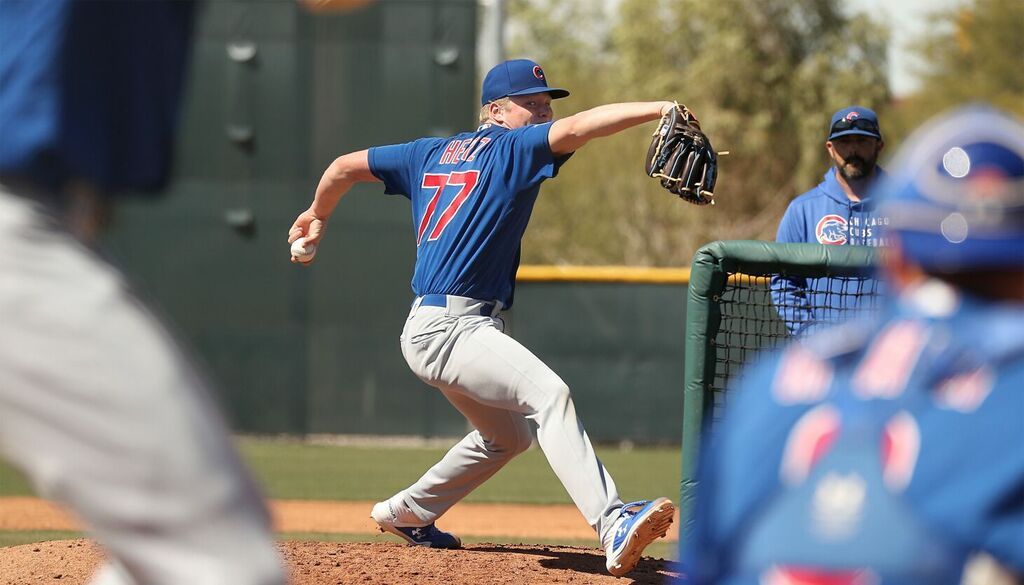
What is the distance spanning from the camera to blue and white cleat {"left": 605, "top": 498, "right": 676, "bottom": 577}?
4.61 m

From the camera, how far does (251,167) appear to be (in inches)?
541

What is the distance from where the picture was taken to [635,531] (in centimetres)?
461

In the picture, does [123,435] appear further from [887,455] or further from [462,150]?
[462,150]

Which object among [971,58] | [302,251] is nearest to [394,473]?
[302,251]

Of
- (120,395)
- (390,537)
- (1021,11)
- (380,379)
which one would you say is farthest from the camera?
(1021,11)

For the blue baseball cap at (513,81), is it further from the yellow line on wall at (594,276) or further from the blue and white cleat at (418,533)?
the yellow line on wall at (594,276)

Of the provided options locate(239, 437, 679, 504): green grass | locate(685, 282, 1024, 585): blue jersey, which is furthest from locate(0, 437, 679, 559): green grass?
locate(685, 282, 1024, 585): blue jersey

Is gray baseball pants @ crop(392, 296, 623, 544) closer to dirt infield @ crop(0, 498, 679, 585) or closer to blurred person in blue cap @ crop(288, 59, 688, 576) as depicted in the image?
blurred person in blue cap @ crop(288, 59, 688, 576)

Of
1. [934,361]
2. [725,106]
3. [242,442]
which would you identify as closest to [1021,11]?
[725,106]

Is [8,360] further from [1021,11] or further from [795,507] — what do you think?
[1021,11]

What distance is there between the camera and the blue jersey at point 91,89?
80.4 inches

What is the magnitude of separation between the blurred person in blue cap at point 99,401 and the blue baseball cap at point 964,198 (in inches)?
36.9

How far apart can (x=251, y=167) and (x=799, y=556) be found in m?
12.6

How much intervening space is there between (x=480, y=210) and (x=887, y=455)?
12.1 feet
